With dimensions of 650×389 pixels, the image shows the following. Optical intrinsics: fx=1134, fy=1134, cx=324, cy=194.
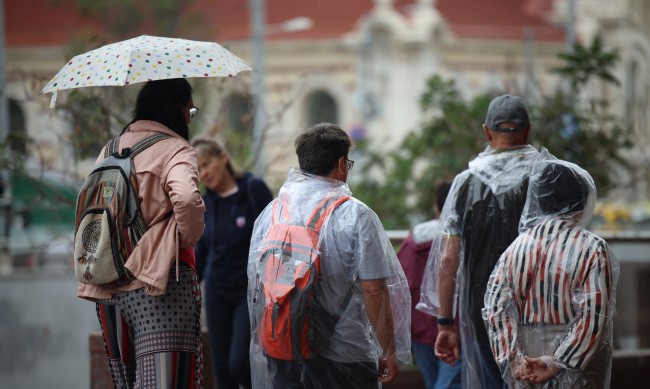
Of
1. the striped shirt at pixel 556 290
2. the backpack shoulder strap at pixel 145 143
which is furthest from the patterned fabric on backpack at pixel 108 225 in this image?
the striped shirt at pixel 556 290

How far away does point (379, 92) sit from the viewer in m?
44.3

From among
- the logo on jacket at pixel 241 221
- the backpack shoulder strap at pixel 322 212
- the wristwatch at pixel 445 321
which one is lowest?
the wristwatch at pixel 445 321

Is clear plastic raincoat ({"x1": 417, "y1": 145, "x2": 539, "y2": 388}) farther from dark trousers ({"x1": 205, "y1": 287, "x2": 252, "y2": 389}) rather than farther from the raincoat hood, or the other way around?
dark trousers ({"x1": 205, "y1": 287, "x2": 252, "y2": 389})

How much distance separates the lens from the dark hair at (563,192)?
4.89 metres

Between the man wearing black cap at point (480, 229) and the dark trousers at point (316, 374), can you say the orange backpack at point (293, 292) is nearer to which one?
the dark trousers at point (316, 374)

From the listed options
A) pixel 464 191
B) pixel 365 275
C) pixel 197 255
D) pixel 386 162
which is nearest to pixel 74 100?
pixel 197 255

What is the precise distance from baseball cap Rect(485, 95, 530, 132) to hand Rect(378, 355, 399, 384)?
1482 mm

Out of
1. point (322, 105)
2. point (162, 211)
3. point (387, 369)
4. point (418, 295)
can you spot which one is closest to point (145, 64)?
point (162, 211)

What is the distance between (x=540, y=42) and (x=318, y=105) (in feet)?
31.9

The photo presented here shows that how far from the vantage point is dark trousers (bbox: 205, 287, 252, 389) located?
269 inches

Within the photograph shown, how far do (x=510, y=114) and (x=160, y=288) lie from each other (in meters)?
2.04

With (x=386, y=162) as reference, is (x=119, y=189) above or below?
above

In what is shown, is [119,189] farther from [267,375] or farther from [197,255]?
[197,255]

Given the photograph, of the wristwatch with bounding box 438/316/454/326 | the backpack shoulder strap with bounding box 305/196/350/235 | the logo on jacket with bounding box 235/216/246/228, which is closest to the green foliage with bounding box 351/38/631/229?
the logo on jacket with bounding box 235/216/246/228
